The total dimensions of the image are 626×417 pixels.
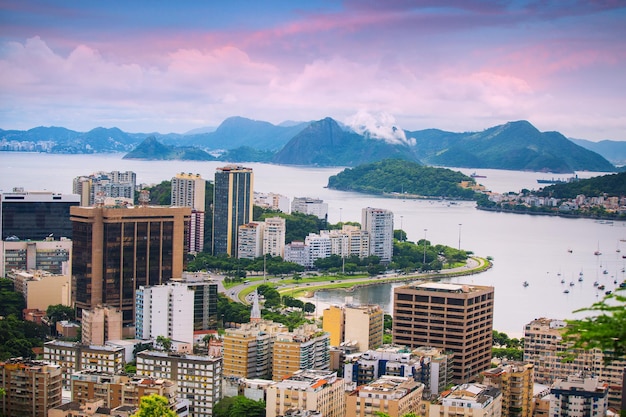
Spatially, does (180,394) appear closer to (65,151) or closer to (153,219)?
(153,219)

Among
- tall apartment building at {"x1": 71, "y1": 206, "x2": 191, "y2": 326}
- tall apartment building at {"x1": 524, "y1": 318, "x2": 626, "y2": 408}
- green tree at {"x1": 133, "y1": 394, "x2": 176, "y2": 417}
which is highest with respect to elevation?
tall apartment building at {"x1": 71, "y1": 206, "x2": 191, "y2": 326}

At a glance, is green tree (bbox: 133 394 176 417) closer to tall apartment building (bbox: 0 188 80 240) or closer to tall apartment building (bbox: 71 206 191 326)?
tall apartment building (bbox: 71 206 191 326)

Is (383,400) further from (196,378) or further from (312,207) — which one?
(312,207)

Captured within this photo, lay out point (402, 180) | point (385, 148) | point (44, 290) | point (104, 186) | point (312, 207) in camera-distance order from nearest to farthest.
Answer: point (44, 290)
point (104, 186)
point (312, 207)
point (402, 180)
point (385, 148)

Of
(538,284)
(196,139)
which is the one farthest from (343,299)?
(196,139)

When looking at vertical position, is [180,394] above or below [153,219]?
below

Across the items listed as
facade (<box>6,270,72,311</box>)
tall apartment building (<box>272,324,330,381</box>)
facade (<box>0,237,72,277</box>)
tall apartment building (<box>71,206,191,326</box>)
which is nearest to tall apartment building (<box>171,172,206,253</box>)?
facade (<box>0,237,72,277</box>)

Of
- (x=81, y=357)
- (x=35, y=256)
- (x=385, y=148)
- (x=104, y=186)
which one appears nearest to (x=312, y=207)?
(x=104, y=186)
